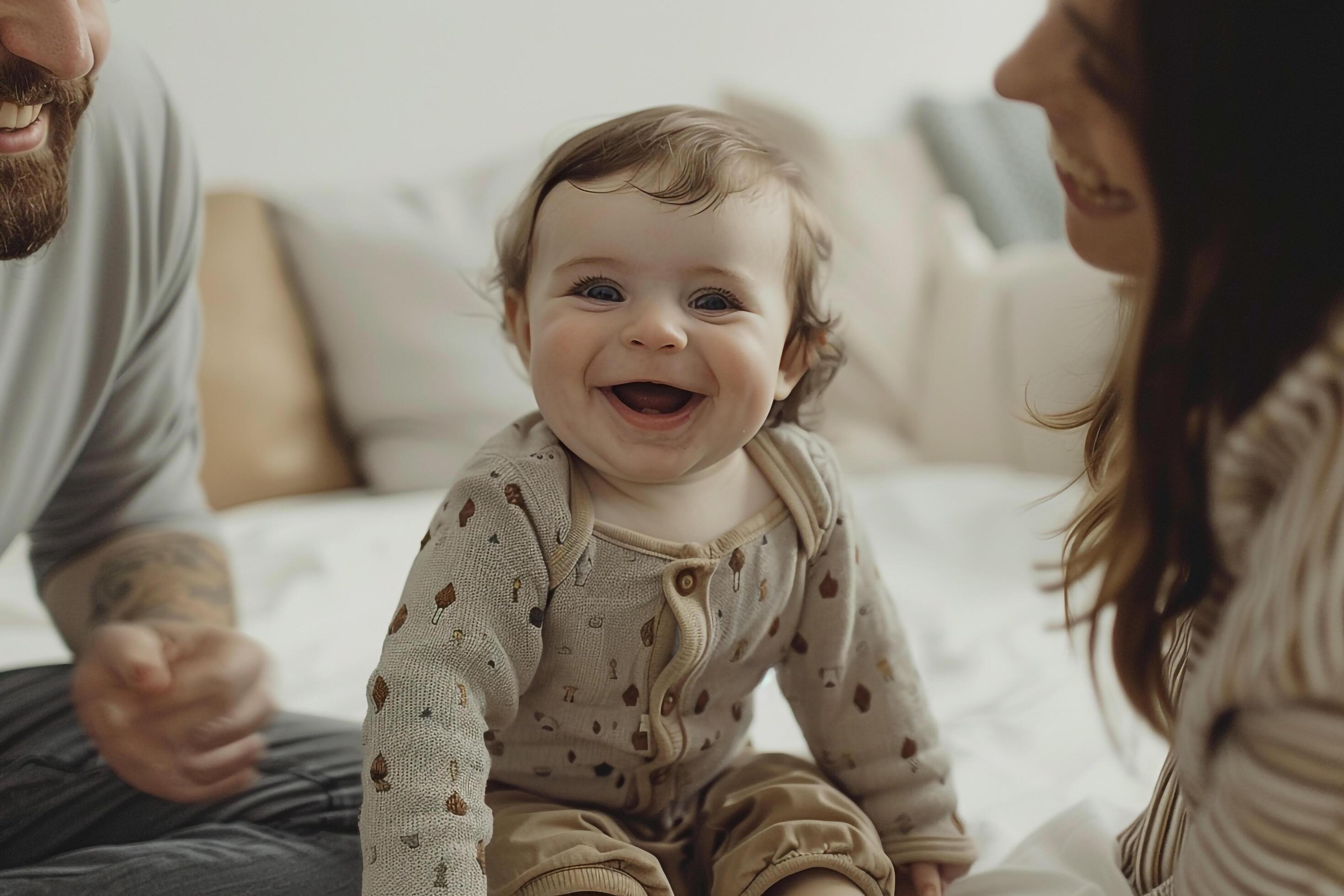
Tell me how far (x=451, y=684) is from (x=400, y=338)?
3.98ft

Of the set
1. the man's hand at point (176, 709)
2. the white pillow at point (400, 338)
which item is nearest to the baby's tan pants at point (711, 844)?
the man's hand at point (176, 709)

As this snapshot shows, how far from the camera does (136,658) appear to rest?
3.05ft

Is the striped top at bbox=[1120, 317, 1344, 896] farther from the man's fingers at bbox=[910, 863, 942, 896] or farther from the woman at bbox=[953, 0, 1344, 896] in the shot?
the man's fingers at bbox=[910, 863, 942, 896]

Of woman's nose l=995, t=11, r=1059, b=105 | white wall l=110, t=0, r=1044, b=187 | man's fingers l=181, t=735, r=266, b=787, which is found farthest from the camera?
→ white wall l=110, t=0, r=1044, b=187

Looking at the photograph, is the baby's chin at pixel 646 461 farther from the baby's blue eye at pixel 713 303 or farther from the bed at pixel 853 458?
the bed at pixel 853 458

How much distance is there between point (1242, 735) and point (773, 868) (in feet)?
1.10

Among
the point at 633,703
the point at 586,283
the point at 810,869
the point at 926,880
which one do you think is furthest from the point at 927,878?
the point at 586,283

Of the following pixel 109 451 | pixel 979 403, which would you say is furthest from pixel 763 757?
pixel 979 403

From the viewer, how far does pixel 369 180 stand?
6.80ft

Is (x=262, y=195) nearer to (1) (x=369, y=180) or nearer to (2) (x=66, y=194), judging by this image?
(1) (x=369, y=180)

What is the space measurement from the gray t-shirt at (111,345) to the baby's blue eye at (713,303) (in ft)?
1.89

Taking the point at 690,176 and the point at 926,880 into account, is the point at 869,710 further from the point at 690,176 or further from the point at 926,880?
the point at 690,176

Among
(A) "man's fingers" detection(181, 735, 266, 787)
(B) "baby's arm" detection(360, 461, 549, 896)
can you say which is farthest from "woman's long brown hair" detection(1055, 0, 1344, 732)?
(A) "man's fingers" detection(181, 735, 266, 787)

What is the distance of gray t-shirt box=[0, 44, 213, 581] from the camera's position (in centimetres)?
100
